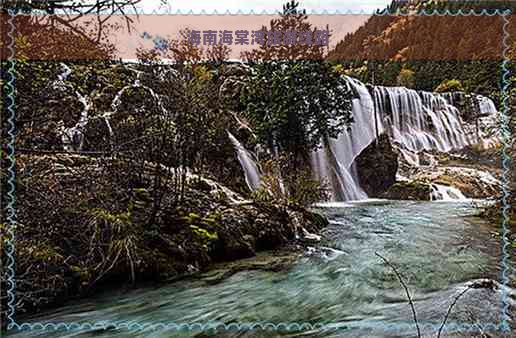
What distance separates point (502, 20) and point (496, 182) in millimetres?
588

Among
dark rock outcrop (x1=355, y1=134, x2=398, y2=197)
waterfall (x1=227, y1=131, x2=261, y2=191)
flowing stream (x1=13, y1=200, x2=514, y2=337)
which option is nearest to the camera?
flowing stream (x1=13, y1=200, x2=514, y2=337)

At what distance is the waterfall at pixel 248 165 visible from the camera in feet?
5.73

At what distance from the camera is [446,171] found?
6.19 feet

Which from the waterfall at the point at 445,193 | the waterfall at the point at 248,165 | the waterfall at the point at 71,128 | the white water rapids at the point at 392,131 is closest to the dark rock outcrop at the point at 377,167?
the white water rapids at the point at 392,131

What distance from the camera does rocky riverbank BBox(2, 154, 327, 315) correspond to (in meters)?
1.53

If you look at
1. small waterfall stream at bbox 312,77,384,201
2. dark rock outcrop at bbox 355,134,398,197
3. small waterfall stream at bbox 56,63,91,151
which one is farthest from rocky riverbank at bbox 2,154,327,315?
dark rock outcrop at bbox 355,134,398,197

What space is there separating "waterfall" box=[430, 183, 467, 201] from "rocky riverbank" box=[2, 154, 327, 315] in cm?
50

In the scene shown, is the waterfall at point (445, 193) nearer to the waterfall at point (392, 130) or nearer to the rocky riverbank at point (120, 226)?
the waterfall at point (392, 130)

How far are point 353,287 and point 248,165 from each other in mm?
619

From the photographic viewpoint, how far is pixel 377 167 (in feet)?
6.37

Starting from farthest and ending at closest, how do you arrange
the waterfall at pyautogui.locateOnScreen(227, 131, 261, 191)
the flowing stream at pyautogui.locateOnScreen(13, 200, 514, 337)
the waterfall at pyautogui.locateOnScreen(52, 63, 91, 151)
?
1. the waterfall at pyautogui.locateOnScreen(227, 131, 261, 191)
2. the waterfall at pyautogui.locateOnScreen(52, 63, 91, 151)
3. the flowing stream at pyautogui.locateOnScreen(13, 200, 514, 337)

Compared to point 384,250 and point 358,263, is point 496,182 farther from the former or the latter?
point 358,263

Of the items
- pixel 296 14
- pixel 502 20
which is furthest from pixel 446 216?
pixel 296 14

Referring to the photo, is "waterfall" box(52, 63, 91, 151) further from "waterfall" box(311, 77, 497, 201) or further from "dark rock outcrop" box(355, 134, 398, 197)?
"dark rock outcrop" box(355, 134, 398, 197)
